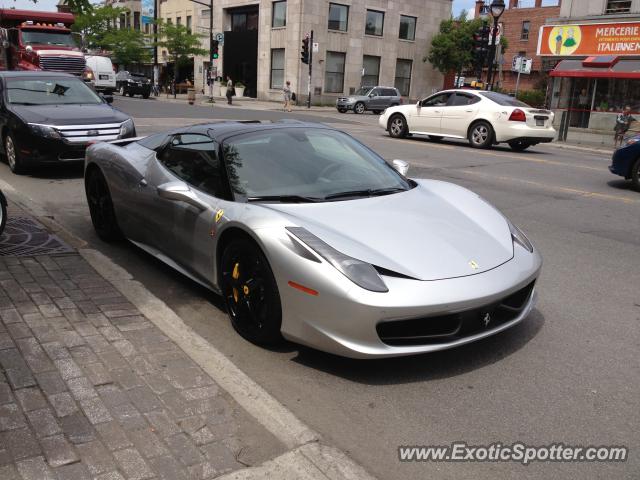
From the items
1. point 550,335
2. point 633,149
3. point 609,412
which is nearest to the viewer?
point 609,412

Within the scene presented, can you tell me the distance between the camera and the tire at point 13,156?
9742mm

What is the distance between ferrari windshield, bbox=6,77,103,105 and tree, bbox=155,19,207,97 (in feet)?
133

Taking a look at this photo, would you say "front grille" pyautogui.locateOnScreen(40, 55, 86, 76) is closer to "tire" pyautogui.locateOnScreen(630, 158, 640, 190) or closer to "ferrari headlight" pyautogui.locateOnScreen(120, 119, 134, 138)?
"ferrari headlight" pyautogui.locateOnScreen(120, 119, 134, 138)

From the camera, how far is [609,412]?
328 centimetres

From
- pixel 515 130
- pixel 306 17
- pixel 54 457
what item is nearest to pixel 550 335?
pixel 54 457

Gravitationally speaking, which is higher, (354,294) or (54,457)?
(354,294)

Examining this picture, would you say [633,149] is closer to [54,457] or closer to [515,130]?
[515,130]

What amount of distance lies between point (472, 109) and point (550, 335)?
1397cm

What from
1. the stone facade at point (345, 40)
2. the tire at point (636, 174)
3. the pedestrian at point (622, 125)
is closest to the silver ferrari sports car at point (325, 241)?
the tire at point (636, 174)

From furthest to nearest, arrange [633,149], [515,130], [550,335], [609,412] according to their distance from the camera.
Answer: [515,130] < [633,149] < [550,335] < [609,412]

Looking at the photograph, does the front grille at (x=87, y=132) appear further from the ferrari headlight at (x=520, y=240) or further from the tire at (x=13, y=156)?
the ferrari headlight at (x=520, y=240)

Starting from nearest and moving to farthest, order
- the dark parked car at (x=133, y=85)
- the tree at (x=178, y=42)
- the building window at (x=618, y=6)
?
the building window at (x=618, y=6), the dark parked car at (x=133, y=85), the tree at (x=178, y=42)

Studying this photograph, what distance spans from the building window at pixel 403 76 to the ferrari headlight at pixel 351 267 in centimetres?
5095

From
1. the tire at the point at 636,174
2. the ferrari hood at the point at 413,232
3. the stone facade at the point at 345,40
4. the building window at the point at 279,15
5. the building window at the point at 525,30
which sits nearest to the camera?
the ferrari hood at the point at 413,232
